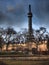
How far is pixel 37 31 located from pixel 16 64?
30766 millimetres

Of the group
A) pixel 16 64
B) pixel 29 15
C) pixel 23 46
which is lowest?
pixel 16 64

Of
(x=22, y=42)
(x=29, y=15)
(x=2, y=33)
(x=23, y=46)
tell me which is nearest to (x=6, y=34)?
(x=2, y=33)

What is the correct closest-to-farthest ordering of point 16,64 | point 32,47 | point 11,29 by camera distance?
point 16,64, point 11,29, point 32,47

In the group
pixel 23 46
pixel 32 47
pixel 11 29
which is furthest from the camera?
pixel 23 46

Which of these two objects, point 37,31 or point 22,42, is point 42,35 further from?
point 22,42

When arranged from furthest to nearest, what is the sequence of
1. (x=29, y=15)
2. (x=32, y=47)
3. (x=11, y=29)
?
(x=29, y=15)
(x=32, y=47)
(x=11, y=29)

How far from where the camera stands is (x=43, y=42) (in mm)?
55344

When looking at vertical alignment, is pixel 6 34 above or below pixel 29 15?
below

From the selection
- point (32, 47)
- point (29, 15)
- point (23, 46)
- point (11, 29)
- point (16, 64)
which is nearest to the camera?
point (16, 64)

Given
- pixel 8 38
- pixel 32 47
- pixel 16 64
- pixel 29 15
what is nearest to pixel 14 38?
pixel 8 38

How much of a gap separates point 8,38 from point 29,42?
27.6 feet

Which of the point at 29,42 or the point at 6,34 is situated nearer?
the point at 6,34

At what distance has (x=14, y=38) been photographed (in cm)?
5469

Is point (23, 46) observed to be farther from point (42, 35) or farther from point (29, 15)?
point (29, 15)
